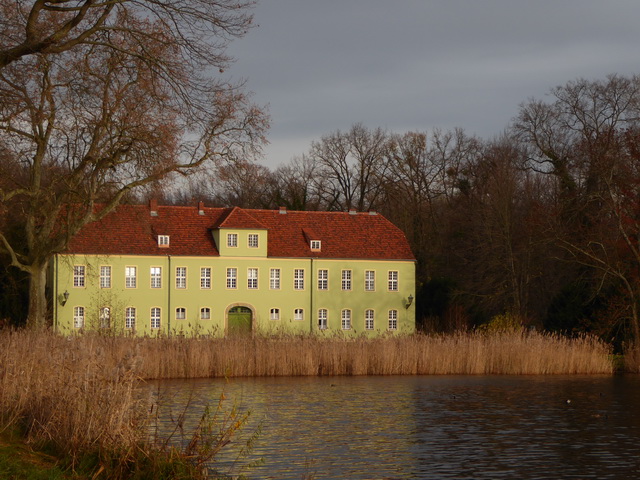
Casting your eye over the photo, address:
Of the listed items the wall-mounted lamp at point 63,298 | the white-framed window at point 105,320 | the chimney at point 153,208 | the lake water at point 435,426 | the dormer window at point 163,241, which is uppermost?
the chimney at point 153,208

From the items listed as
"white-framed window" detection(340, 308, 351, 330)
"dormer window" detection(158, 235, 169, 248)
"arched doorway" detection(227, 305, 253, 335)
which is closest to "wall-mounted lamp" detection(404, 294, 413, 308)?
"white-framed window" detection(340, 308, 351, 330)

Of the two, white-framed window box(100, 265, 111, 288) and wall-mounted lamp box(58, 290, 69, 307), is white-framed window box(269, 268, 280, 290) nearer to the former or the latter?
white-framed window box(100, 265, 111, 288)

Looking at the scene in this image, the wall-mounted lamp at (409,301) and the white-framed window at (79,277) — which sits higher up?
the white-framed window at (79,277)

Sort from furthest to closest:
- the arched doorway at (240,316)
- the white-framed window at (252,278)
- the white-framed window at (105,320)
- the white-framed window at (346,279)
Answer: the white-framed window at (346,279) < the white-framed window at (252,278) < the arched doorway at (240,316) < the white-framed window at (105,320)

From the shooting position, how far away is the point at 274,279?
46469 mm

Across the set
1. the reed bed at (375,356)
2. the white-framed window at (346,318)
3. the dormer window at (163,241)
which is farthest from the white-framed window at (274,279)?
the reed bed at (375,356)

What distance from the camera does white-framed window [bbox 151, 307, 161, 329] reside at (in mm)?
44562

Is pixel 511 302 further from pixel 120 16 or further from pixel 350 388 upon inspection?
pixel 120 16

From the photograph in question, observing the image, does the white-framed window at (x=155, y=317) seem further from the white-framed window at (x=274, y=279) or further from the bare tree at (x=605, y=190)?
the bare tree at (x=605, y=190)

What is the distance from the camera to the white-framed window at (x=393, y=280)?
48094 millimetres

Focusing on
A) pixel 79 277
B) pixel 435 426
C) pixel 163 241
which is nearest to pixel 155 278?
pixel 163 241

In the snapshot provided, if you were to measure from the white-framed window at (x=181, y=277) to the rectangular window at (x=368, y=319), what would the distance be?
905 centimetres

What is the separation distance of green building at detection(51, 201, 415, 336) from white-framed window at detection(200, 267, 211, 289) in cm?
7

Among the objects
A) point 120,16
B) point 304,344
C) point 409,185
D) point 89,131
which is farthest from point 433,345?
point 409,185
